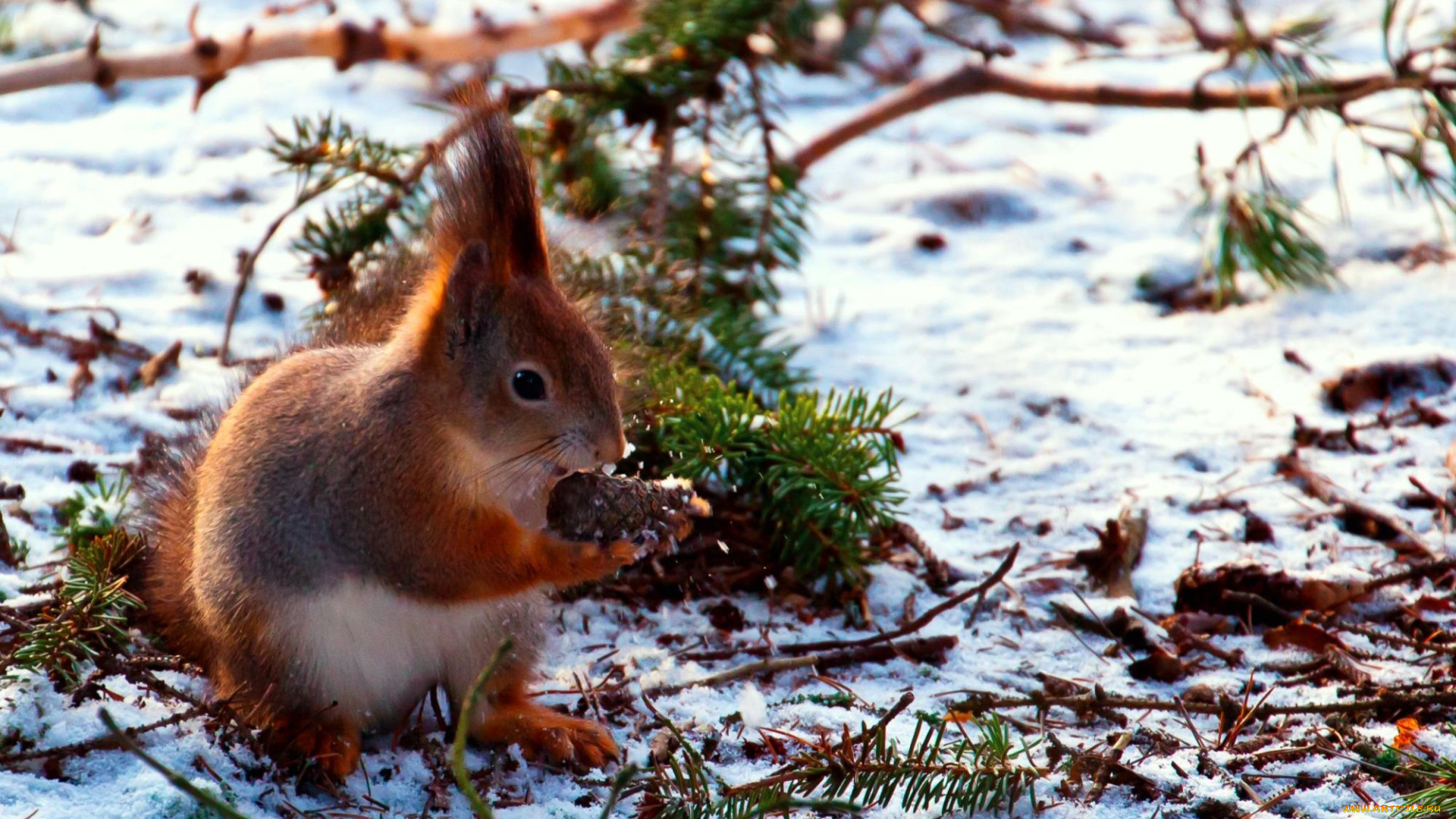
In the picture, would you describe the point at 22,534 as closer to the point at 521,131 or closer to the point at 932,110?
the point at 521,131

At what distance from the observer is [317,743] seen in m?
1.56

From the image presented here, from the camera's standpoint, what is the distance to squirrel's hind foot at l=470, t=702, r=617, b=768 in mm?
1627

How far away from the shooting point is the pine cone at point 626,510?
5.33ft

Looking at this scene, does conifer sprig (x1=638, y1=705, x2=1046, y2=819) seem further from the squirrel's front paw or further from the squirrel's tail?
the squirrel's tail

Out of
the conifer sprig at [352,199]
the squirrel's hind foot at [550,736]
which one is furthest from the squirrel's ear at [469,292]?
the conifer sprig at [352,199]

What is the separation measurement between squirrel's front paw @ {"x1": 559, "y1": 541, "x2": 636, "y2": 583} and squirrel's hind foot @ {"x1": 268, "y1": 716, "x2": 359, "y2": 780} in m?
0.34

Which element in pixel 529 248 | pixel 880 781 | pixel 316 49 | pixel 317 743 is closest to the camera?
pixel 880 781

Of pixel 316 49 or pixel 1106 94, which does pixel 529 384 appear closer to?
pixel 316 49

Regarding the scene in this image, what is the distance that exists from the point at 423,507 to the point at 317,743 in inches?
11.9

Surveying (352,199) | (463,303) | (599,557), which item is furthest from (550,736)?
(352,199)

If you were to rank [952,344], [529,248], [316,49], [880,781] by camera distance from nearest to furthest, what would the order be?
[880,781] → [529,248] → [316,49] → [952,344]

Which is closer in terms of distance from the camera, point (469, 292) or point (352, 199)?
point (469, 292)

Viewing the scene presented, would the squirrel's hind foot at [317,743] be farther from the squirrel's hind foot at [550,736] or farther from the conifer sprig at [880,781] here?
the conifer sprig at [880,781]

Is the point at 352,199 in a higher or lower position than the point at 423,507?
higher
